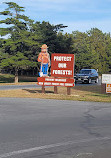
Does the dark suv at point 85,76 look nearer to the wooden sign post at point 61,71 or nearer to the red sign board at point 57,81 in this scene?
the wooden sign post at point 61,71

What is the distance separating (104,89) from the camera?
2458 cm

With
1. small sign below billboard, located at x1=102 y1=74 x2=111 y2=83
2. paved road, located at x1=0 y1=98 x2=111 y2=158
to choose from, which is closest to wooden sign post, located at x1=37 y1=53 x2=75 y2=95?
small sign below billboard, located at x1=102 y1=74 x2=111 y2=83

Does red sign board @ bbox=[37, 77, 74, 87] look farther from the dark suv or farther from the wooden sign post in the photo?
the dark suv

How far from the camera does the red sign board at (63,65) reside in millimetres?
22828

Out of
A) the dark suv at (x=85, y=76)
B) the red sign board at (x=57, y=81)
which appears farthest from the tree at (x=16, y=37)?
the red sign board at (x=57, y=81)

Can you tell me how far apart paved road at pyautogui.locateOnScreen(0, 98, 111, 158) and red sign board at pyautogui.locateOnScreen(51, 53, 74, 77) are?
10269 millimetres

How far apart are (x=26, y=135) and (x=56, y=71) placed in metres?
15.0

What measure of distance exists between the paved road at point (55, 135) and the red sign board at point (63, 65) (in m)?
10.3

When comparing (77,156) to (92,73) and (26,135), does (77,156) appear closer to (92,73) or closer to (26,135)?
(26,135)

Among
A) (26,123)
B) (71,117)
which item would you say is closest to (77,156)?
(26,123)

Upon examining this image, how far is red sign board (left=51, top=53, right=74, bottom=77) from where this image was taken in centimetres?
2283

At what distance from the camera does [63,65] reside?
23.1 m

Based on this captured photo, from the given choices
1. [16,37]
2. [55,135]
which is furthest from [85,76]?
[55,135]

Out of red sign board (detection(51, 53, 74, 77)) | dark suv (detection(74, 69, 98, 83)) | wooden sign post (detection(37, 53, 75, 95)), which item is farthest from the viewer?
dark suv (detection(74, 69, 98, 83))
